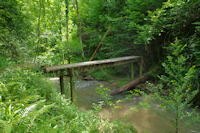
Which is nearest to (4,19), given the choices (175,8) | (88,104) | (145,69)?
(88,104)

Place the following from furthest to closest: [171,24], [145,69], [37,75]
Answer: [145,69] < [171,24] < [37,75]

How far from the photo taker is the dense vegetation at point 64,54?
2010 millimetres

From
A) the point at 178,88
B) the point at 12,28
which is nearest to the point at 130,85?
the point at 178,88

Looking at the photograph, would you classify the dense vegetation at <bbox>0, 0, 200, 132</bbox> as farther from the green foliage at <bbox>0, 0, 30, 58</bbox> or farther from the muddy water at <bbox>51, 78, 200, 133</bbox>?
the muddy water at <bbox>51, 78, 200, 133</bbox>

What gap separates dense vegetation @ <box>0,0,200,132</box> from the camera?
6.59ft

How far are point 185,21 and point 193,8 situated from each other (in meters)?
0.53

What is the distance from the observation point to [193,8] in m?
4.88

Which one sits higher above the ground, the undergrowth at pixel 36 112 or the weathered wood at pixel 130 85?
the undergrowth at pixel 36 112

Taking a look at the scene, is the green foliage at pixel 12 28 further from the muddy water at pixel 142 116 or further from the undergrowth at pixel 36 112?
the muddy water at pixel 142 116

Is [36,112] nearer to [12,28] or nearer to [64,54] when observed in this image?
[64,54]

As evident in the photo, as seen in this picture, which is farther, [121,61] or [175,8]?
[121,61]

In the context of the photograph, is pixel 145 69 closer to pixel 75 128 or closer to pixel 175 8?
pixel 175 8

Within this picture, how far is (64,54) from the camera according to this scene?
17.9 ft

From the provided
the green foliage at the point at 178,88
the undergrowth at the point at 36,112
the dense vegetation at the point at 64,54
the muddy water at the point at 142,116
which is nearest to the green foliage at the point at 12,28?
the dense vegetation at the point at 64,54
